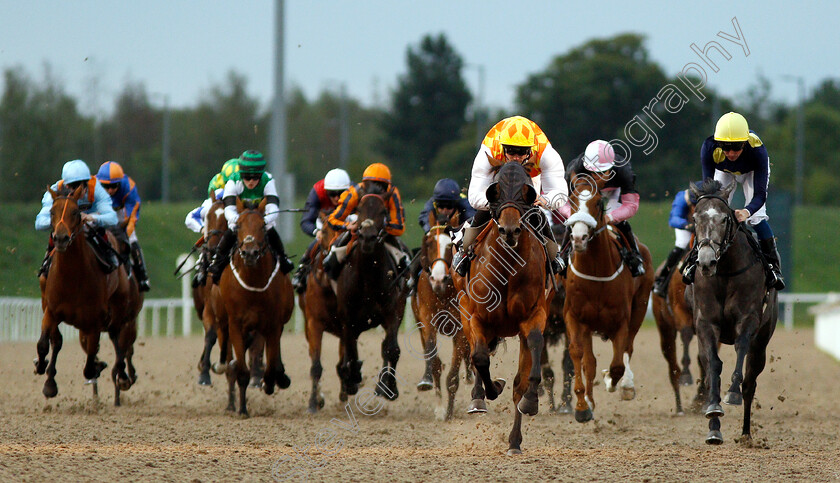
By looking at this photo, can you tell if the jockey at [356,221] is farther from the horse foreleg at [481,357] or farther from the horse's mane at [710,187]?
the horse's mane at [710,187]

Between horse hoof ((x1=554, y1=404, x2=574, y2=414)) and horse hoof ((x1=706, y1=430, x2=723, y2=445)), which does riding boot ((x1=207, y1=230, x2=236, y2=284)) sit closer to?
horse hoof ((x1=554, y1=404, x2=574, y2=414))

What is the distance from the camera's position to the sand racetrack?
7266mm

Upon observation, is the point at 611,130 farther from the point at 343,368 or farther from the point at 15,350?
the point at 343,368

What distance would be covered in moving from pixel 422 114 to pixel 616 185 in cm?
4820

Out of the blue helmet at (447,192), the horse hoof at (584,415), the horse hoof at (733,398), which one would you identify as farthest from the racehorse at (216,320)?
the horse hoof at (733,398)

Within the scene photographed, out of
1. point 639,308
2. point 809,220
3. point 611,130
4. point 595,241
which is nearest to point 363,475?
point 595,241

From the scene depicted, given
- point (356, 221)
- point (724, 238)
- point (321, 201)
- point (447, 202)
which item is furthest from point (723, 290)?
point (321, 201)

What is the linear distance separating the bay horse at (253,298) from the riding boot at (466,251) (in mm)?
2635

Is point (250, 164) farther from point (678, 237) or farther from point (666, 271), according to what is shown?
point (678, 237)

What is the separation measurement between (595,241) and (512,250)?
7.57 ft

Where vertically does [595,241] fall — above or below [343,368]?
above

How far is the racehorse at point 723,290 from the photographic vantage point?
8500 millimetres

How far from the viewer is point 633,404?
12.7 metres

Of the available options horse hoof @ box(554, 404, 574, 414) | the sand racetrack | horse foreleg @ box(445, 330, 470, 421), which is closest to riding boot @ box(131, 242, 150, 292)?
the sand racetrack
